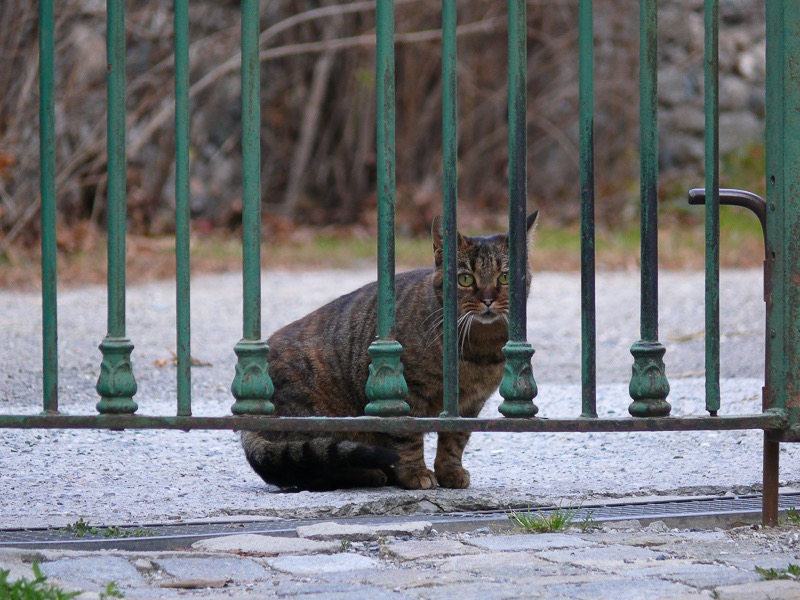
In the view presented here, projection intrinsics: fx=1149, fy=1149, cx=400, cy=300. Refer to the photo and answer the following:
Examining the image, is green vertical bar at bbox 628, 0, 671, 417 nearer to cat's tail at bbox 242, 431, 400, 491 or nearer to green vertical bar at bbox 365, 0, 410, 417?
green vertical bar at bbox 365, 0, 410, 417

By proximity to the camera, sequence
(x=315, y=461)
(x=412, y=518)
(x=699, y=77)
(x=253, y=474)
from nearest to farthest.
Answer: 1. (x=412, y=518)
2. (x=315, y=461)
3. (x=253, y=474)
4. (x=699, y=77)

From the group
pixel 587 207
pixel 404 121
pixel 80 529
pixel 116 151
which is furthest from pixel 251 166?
pixel 404 121

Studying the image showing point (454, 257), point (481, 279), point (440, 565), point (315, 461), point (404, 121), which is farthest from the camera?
point (404, 121)

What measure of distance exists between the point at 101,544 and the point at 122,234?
670mm

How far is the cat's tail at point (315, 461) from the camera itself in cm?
323

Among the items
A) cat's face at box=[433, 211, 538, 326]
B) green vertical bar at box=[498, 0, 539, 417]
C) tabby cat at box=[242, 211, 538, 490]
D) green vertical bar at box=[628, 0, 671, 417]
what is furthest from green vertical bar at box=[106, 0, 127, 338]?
cat's face at box=[433, 211, 538, 326]

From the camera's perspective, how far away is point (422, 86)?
40.6ft

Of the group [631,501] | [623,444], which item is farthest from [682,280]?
[631,501]

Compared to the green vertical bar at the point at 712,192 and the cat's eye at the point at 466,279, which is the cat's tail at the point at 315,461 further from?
the green vertical bar at the point at 712,192

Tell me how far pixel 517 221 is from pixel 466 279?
1.22m

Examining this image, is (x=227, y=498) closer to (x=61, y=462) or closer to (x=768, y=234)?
(x=61, y=462)

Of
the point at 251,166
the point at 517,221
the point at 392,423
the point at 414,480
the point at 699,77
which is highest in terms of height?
the point at 699,77

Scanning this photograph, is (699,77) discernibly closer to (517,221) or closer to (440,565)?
(517,221)

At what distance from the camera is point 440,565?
2.29 m
